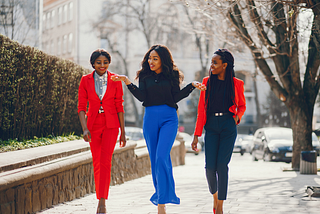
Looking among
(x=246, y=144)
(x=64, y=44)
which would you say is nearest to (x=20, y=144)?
(x=246, y=144)

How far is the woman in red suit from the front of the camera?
5117mm

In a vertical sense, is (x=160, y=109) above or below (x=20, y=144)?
above

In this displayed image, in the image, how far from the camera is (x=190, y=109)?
5109 centimetres

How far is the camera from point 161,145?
4832mm

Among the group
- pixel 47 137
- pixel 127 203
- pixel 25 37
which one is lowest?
pixel 127 203

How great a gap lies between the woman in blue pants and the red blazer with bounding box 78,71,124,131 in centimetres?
30

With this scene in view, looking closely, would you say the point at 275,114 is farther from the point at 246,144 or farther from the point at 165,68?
the point at 165,68

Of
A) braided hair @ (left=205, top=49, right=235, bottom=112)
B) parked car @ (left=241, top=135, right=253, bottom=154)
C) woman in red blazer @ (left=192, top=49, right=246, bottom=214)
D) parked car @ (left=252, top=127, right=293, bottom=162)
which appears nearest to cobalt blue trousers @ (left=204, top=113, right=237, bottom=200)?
woman in red blazer @ (left=192, top=49, right=246, bottom=214)

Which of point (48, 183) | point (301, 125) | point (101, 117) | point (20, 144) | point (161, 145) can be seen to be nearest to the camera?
point (161, 145)

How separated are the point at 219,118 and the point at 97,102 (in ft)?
4.88

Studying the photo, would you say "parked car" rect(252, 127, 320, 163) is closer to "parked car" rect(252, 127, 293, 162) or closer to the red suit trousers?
"parked car" rect(252, 127, 293, 162)

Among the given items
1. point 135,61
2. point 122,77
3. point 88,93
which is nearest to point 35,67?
point 88,93

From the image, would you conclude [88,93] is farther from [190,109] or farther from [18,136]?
[190,109]

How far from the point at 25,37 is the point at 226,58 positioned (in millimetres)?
11922
